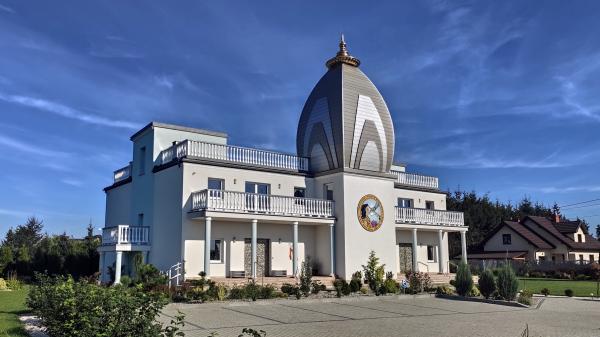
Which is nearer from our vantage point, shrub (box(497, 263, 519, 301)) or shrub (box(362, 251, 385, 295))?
shrub (box(497, 263, 519, 301))

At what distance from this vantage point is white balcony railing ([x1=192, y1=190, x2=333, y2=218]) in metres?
23.5

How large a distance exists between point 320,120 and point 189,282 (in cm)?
1217

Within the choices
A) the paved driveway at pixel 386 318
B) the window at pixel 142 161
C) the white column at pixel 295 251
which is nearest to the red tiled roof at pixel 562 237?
the paved driveway at pixel 386 318

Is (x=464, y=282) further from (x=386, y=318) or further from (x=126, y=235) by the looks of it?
(x=126, y=235)

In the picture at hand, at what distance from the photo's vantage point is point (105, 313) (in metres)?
7.94

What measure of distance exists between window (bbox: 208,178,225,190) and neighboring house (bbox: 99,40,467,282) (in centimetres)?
5

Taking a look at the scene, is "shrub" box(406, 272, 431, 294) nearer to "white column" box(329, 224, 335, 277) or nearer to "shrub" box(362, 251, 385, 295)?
"shrub" box(362, 251, 385, 295)

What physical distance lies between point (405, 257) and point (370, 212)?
6013mm

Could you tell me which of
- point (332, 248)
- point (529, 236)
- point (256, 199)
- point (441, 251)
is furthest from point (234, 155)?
point (529, 236)

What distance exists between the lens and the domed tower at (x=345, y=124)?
2845 cm

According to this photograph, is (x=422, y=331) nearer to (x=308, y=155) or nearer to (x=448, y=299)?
(x=448, y=299)

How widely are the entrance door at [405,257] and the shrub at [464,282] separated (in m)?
8.88

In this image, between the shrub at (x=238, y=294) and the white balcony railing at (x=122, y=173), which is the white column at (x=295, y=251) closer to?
the shrub at (x=238, y=294)

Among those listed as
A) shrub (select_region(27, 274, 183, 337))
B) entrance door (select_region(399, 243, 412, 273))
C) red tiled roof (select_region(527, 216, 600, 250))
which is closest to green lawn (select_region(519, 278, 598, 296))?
entrance door (select_region(399, 243, 412, 273))
